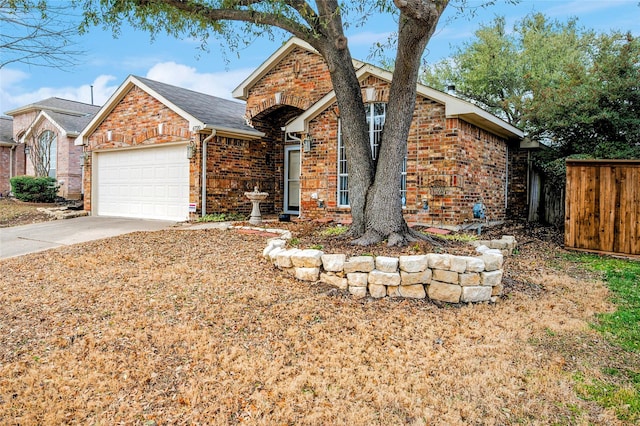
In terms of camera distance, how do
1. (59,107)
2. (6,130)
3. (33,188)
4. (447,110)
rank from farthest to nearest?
(6,130)
(59,107)
(33,188)
(447,110)

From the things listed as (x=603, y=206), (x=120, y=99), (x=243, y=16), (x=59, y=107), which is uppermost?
(x=59, y=107)

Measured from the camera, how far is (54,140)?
63.9ft

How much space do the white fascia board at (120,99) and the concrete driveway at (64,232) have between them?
293cm

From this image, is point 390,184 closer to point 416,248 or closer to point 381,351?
point 416,248

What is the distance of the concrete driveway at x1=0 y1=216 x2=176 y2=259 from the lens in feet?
28.1

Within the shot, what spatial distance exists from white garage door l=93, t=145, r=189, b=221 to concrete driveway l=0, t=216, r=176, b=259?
55 centimetres

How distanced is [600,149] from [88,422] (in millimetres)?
11364

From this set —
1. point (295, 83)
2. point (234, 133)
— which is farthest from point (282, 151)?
point (295, 83)

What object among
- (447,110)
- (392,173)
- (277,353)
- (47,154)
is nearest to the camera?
(277,353)

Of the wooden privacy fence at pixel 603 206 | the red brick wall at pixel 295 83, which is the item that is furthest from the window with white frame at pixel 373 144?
the wooden privacy fence at pixel 603 206

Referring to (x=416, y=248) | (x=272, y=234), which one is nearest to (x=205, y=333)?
(x=416, y=248)

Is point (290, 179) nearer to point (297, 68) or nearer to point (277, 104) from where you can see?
point (277, 104)

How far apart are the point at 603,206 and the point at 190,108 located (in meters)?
10.4

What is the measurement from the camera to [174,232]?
9.21 metres
